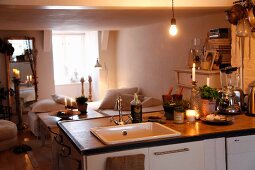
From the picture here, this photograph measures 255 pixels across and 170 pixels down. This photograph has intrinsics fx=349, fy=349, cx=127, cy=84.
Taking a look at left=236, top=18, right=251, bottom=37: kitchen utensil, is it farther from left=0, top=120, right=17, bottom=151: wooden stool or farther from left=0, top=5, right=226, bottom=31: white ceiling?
left=0, top=120, right=17, bottom=151: wooden stool

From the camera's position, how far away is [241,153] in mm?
2699

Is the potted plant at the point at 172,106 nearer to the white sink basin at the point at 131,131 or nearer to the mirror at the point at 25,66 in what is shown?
the white sink basin at the point at 131,131

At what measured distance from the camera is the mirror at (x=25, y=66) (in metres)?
7.36

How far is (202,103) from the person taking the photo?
3215 millimetres

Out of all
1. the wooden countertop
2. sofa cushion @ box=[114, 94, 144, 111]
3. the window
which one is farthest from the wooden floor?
the window

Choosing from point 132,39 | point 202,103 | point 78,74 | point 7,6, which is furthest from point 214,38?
point 78,74

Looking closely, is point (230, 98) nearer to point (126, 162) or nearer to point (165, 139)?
point (165, 139)

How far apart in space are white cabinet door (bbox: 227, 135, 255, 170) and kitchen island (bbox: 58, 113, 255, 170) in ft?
0.12

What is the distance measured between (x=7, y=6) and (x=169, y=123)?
1.76 m

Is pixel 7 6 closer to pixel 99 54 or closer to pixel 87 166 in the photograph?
pixel 87 166

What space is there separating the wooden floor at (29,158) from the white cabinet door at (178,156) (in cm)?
266

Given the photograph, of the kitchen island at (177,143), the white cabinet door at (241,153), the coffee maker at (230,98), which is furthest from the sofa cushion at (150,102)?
the white cabinet door at (241,153)

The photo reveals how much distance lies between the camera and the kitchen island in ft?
7.59

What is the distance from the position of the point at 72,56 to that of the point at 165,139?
6.85 meters
